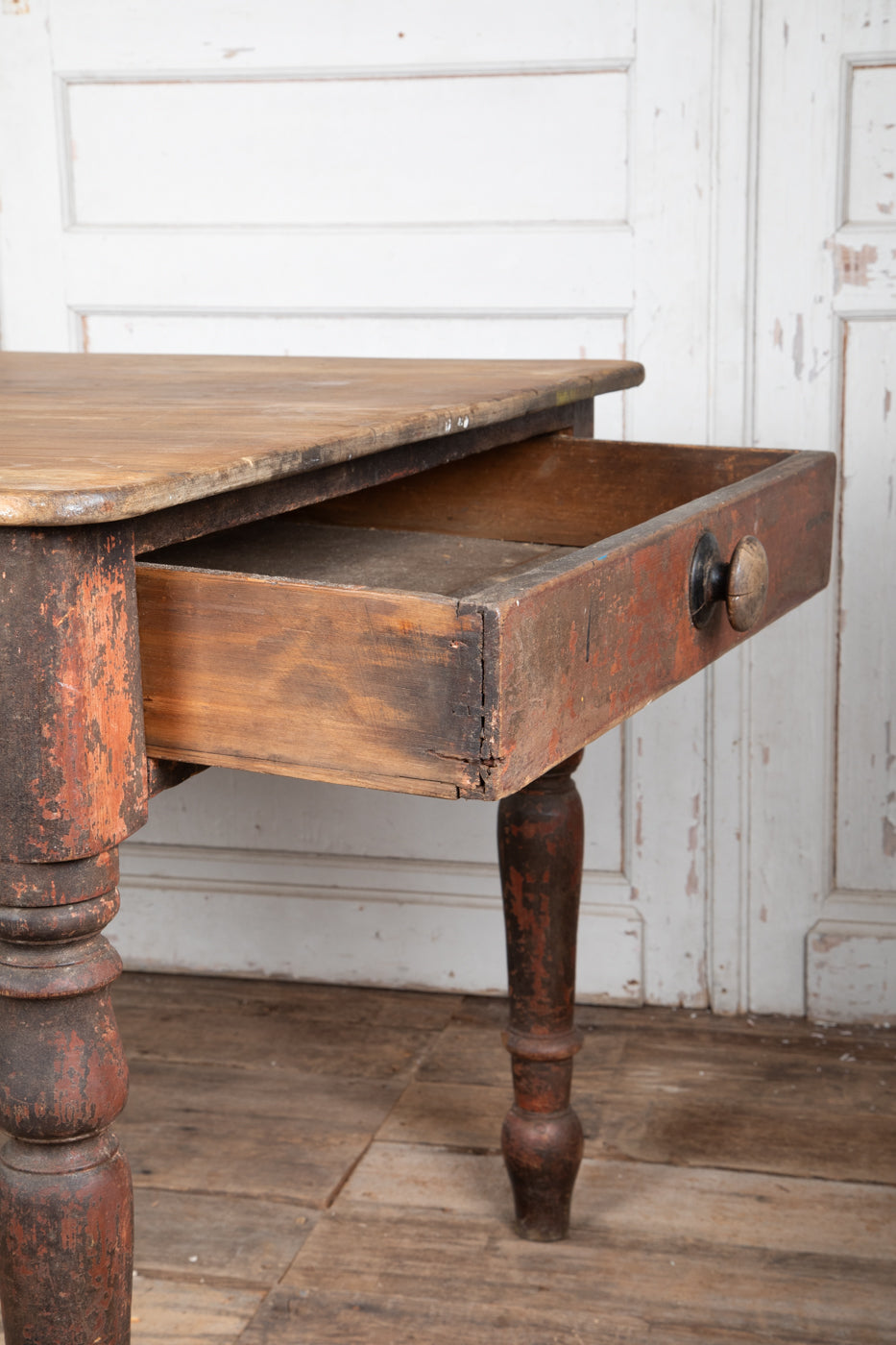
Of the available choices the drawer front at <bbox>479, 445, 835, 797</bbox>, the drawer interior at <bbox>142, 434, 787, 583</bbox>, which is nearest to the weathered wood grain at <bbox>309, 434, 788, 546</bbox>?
the drawer interior at <bbox>142, 434, 787, 583</bbox>

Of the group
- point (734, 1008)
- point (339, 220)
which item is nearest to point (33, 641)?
point (339, 220)

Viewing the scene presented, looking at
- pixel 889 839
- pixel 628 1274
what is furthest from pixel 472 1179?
pixel 889 839

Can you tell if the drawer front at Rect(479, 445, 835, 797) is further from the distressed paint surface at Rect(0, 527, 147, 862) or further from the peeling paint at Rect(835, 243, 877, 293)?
the peeling paint at Rect(835, 243, 877, 293)

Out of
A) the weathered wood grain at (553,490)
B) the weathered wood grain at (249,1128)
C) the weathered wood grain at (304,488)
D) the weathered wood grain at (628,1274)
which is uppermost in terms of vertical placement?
the weathered wood grain at (304,488)

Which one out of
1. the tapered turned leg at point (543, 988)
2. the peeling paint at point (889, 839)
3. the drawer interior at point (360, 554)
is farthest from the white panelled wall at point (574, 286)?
the drawer interior at point (360, 554)

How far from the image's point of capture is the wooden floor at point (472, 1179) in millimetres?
1395

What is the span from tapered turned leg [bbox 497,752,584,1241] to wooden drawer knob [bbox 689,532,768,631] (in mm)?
405

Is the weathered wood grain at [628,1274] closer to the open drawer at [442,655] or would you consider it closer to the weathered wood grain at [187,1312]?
the weathered wood grain at [187,1312]

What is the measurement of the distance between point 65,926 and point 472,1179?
984 mm

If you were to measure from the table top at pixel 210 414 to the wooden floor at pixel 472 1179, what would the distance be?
2.79 feet

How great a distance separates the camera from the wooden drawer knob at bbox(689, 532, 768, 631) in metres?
1.00

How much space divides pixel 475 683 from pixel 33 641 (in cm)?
22

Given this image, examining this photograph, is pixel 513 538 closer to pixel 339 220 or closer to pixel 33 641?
pixel 33 641

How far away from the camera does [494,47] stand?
1923mm
